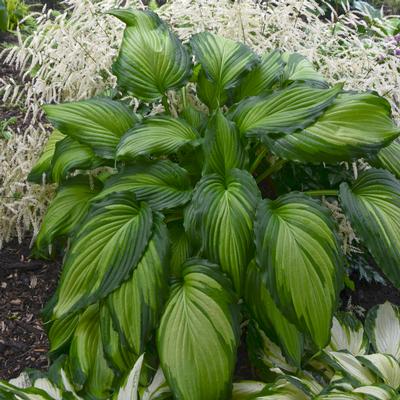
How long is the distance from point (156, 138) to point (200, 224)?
0.36m

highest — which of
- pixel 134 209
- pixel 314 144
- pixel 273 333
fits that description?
pixel 314 144

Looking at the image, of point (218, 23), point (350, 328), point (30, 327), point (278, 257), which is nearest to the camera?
point (278, 257)

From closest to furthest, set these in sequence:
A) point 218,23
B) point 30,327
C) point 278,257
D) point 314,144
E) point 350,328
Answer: point 278,257 → point 314,144 → point 350,328 → point 30,327 → point 218,23

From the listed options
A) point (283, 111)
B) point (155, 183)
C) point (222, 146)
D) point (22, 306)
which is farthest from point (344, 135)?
point (22, 306)

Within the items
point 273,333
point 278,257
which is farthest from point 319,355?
point 278,257

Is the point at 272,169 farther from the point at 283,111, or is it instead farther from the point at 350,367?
the point at 350,367

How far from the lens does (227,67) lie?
1.96m

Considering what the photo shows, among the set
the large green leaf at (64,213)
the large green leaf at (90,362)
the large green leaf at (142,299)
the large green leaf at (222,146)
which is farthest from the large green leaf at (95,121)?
the large green leaf at (90,362)

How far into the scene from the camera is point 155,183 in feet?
5.71

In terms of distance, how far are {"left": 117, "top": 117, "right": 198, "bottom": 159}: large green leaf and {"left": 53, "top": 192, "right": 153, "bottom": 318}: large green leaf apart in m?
0.19

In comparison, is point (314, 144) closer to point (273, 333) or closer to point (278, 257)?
point (278, 257)

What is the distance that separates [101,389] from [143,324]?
0.30m

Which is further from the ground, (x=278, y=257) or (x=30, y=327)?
(x=278, y=257)

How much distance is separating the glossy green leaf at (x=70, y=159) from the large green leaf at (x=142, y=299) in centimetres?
46
